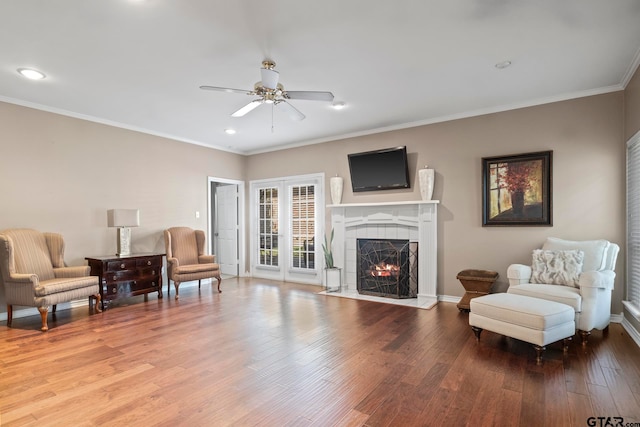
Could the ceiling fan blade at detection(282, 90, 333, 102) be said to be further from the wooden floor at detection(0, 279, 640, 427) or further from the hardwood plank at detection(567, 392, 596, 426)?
the hardwood plank at detection(567, 392, 596, 426)

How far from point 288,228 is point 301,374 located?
441cm

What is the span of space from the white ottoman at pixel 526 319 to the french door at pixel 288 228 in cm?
354

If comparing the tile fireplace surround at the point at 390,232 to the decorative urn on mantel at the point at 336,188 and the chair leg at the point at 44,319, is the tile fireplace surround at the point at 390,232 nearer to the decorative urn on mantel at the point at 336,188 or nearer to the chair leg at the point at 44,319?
the decorative urn on mantel at the point at 336,188

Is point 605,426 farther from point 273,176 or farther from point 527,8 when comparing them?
point 273,176

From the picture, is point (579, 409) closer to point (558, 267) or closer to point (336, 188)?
point (558, 267)

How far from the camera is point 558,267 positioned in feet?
12.2

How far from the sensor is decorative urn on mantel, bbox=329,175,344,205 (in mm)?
A: 5984

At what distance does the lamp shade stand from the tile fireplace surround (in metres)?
3.13

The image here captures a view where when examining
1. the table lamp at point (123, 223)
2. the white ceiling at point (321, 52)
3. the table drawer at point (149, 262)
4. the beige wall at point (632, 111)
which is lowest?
the table drawer at point (149, 262)

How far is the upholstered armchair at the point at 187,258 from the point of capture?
5373mm

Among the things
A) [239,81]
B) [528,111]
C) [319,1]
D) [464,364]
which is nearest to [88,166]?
[239,81]

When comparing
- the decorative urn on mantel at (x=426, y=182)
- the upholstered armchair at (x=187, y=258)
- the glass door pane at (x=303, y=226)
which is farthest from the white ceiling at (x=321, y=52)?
the glass door pane at (x=303, y=226)

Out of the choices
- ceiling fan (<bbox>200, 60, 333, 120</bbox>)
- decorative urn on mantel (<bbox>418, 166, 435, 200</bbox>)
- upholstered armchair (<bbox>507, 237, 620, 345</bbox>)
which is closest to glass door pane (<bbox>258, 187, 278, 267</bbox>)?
decorative urn on mantel (<bbox>418, 166, 435, 200</bbox>)

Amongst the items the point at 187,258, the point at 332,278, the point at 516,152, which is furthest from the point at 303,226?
the point at 516,152
